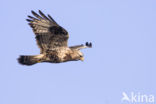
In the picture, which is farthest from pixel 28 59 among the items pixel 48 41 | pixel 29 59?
pixel 48 41

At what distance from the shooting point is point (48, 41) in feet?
46.4

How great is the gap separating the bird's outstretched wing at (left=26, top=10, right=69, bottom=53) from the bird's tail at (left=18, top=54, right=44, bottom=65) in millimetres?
242

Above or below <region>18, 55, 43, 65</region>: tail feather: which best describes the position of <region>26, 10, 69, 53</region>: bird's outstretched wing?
above

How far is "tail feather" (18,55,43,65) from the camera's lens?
14.2 metres

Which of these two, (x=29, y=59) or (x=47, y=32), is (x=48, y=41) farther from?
(x=29, y=59)

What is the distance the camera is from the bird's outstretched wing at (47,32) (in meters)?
14.0

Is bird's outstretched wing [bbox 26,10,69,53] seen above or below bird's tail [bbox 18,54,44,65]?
above

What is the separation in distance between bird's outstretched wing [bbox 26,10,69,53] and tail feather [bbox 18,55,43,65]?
281 mm

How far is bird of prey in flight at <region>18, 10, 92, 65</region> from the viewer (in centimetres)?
1406

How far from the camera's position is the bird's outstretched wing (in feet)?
46.0

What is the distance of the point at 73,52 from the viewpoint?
47.5ft

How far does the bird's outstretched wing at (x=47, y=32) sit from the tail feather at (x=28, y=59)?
28 cm

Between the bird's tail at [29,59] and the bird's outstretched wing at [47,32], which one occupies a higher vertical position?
the bird's outstretched wing at [47,32]

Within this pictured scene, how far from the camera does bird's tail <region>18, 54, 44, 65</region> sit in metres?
14.2
